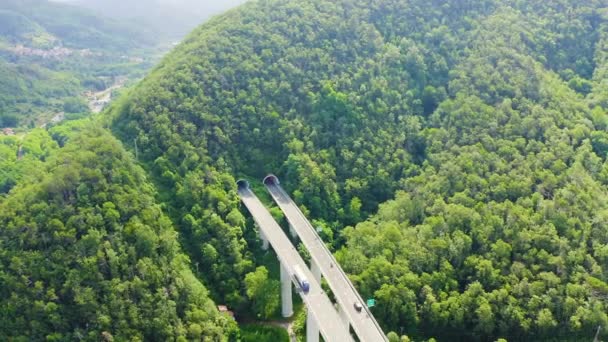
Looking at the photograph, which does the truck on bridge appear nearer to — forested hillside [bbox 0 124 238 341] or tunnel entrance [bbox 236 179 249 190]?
forested hillside [bbox 0 124 238 341]

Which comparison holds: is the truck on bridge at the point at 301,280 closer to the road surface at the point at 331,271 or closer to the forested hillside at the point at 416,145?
the road surface at the point at 331,271

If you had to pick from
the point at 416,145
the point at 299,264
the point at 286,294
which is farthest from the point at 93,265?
the point at 416,145

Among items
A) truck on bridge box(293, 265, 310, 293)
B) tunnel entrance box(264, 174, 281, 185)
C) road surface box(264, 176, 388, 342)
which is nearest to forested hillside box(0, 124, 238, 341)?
truck on bridge box(293, 265, 310, 293)

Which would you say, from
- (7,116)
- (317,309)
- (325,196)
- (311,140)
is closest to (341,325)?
(317,309)

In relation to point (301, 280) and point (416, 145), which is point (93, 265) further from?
point (416, 145)

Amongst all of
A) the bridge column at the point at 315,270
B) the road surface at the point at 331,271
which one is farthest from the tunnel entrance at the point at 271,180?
the bridge column at the point at 315,270
